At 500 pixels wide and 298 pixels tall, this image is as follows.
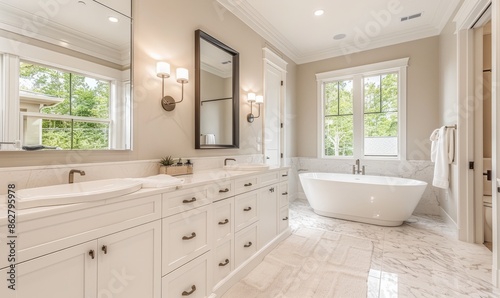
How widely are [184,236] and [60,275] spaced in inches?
25.9

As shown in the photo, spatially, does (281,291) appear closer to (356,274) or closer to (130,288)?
(356,274)

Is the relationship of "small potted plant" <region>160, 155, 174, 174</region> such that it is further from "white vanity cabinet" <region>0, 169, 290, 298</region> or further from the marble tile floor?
the marble tile floor

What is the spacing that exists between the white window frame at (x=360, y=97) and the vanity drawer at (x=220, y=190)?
127 inches

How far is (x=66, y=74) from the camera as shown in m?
1.45

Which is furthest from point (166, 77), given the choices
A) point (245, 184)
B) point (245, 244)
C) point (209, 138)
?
point (245, 244)

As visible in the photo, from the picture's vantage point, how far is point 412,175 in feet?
12.6

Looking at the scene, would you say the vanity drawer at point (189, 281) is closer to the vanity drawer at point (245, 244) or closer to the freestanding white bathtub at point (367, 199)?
the vanity drawer at point (245, 244)

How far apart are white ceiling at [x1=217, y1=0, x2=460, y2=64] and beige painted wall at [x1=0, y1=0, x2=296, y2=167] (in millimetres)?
509

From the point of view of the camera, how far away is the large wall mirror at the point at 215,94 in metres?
2.36

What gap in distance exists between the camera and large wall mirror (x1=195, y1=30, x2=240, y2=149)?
2363mm

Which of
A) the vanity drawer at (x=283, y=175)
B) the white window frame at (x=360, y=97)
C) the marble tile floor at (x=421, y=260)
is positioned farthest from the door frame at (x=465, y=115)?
the vanity drawer at (x=283, y=175)

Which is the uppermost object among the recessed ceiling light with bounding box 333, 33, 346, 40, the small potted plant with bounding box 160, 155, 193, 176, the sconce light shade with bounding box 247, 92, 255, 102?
the recessed ceiling light with bounding box 333, 33, 346, 40

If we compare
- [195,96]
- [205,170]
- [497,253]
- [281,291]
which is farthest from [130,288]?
[497,253]

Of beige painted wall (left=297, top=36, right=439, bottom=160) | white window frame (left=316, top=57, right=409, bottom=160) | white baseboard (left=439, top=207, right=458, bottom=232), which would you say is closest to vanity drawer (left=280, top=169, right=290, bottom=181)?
white window frame (left=316, top=57, right=409, bottom=160)
